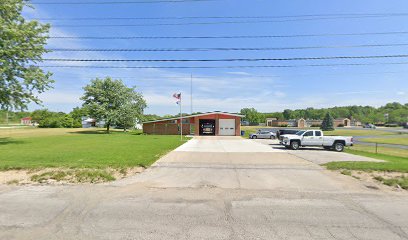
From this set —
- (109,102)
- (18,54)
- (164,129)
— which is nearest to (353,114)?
(164,129)

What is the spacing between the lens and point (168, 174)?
33.6 ft

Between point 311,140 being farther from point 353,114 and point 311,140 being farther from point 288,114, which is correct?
point 353,114

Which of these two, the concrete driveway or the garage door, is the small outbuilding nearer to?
the garage door

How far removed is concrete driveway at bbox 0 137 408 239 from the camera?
4660 mm

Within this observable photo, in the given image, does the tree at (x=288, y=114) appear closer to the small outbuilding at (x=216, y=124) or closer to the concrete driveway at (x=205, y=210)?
the small outbuilding at (x=216, y=124)

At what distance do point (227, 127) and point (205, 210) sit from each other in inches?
1704

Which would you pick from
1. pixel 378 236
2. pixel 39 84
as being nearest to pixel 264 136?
pixel 39 84

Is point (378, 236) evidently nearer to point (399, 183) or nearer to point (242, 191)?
point (242, 191)

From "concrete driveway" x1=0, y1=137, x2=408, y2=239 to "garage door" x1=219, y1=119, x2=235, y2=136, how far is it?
3937 cm

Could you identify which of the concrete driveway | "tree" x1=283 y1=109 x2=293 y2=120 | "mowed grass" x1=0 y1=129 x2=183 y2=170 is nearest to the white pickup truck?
"mowed grass" x1=0 y1=129 x2=183 y2=170

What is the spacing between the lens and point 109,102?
52.9 meters

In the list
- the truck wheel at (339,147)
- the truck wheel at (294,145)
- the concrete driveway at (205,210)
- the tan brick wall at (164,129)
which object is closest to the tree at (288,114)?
the tan brick wall at (164,129)

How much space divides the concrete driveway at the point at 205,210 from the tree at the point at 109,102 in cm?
4539

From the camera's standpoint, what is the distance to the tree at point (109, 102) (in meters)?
51.0
